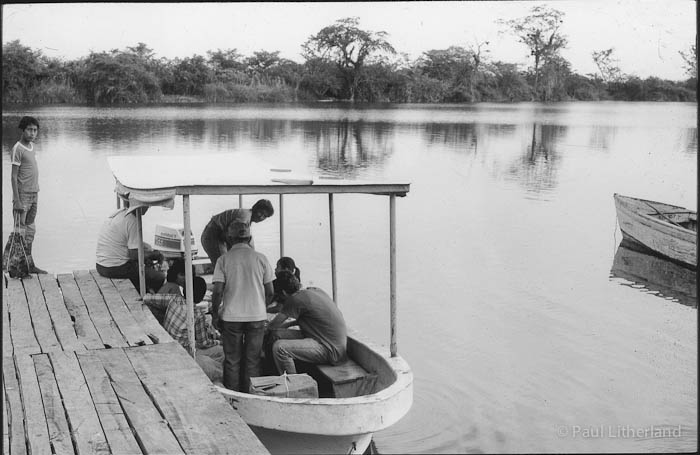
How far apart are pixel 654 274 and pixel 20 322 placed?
11.4m

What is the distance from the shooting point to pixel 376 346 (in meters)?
6.70

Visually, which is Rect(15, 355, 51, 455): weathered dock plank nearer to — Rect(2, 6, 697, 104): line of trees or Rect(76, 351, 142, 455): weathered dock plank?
Rect(76, 351, 142, 455): weathered dock plank

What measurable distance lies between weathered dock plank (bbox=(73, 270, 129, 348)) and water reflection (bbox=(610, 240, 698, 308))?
9086 mm

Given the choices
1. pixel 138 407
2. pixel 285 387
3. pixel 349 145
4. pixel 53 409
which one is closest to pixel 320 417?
pixel 285 387

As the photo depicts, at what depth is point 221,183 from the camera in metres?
6.08

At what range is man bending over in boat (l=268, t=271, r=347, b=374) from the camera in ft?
20.7

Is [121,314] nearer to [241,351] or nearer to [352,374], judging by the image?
[241,351]

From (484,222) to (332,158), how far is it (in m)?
9.70

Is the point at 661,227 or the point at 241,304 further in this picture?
the point at 661,227

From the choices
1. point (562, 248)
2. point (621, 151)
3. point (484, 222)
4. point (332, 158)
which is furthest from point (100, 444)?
point (621, 151)

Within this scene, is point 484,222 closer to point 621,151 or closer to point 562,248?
point 562,248

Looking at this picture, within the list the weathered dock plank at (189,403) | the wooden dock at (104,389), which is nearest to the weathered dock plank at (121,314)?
the wooden dock at (104,389)

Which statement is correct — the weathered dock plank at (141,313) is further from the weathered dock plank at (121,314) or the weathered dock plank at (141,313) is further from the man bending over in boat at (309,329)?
the man bending over in boat at (309,329)

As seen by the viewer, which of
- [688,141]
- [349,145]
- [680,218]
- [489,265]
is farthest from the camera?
[688,141]
